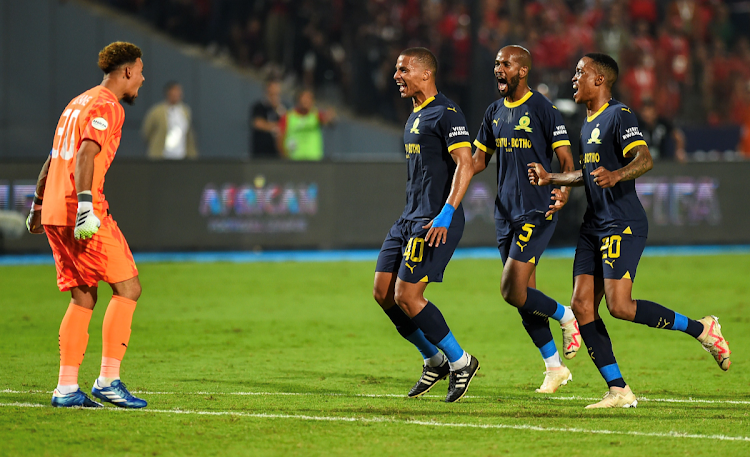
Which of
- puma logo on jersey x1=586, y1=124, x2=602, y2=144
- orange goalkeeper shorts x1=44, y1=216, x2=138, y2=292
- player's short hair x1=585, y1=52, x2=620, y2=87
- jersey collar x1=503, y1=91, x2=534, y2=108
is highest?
player's short hair x1=585, y1=52, x2=620, y2=87

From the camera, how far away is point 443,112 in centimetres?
647

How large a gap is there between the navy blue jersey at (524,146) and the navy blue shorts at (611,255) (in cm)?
56

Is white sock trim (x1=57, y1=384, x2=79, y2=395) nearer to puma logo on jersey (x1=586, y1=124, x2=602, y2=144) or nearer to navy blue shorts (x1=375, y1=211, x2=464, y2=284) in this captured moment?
navy blue shorts (x1=375, y1=211, x2=464, y2=284)

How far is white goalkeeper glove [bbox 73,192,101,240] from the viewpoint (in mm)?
5691

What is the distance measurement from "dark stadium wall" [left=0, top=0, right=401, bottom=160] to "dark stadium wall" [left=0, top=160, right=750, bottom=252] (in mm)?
3954

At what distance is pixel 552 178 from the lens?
6.51 metres

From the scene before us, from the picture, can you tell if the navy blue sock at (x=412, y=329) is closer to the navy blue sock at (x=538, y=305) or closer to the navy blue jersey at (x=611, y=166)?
the navy blue sock at (x=538, y=305)

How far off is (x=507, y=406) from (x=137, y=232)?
37.1ft

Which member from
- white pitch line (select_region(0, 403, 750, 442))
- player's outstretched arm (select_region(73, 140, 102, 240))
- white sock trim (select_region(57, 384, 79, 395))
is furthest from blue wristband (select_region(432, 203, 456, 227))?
white sock trim (select_region(57, 384, 79, 395))

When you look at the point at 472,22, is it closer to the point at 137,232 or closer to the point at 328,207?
the point at 328,207

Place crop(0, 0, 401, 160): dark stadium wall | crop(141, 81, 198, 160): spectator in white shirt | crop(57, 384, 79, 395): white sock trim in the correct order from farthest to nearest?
crop(0, 0, 401, 160): dark stadium wall < crop(141, 81, 198, 160): spectator in white shirt < crop(57, 384, 79, 395): white sock trim

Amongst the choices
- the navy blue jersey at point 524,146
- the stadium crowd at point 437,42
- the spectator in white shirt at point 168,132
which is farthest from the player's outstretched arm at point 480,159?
the stadium crowd at point 437,42

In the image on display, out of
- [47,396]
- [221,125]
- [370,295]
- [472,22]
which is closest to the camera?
[47,396]

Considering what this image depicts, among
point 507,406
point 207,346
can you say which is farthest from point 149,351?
point 507,406
